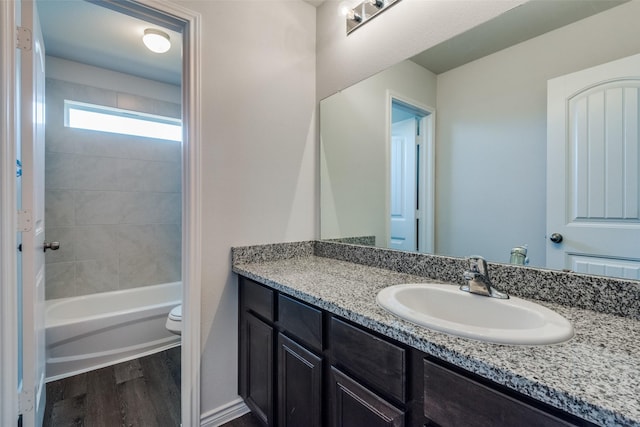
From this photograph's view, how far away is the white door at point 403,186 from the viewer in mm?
1435

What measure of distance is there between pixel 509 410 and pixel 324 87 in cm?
178

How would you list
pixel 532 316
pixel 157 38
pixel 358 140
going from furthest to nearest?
pixel 157 38 < pixel 358 140 < pixel 532 316

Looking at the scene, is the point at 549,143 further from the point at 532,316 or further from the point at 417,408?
the point at 417,408

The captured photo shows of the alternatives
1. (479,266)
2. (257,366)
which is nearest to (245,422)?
(257,366)

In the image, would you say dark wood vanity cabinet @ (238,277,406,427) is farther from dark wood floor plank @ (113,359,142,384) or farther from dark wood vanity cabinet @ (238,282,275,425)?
dark wood floor plank @ (113,359,142,384)

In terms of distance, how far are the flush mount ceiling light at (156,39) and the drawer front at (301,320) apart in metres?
2.02

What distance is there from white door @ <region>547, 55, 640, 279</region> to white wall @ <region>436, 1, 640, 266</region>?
0.04 m

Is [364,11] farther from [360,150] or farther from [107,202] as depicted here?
[107,202]

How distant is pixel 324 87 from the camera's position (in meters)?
1.86

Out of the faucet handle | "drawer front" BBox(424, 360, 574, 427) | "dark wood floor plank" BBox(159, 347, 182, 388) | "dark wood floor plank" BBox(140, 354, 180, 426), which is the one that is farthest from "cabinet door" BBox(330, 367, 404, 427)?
"dark wood floor plank" BBox(159, 347, 182, 388)

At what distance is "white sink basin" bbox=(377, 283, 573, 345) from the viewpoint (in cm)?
67

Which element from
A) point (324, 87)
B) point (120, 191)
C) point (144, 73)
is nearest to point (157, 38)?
point (144, 73)

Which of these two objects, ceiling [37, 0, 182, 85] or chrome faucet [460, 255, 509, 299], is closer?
chrome faucet [460, 255, 509, 299]

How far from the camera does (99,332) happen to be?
2143mm
